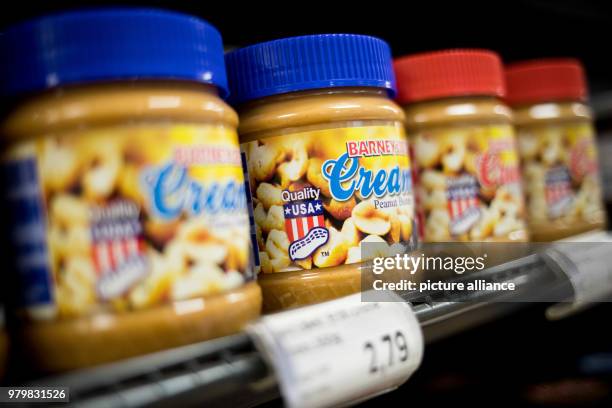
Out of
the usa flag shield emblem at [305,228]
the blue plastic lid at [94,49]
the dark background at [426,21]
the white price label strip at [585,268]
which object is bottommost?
the white price label strip at [585,268]

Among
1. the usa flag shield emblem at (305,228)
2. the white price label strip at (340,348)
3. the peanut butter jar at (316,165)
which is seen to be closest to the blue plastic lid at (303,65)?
the peanut butter jar at (316,165)

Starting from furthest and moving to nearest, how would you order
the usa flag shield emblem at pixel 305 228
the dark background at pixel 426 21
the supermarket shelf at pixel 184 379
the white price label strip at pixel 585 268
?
the dark background at pixel 426 21, the white price label strip at pixel 585 268, the usa flag shield emblem at pixel 305 228, the supermarket shelf at pixel 184 379

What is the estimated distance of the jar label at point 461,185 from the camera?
93cm

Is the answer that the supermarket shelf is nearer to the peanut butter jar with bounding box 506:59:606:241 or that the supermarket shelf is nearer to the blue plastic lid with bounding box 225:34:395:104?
the blue plastic lid with bounding box 225:34:395:104

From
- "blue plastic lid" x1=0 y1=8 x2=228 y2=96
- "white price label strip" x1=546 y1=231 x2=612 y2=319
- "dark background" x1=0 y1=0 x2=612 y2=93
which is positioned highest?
"dark background" x1=0 y1=0 x2=612 y2=93

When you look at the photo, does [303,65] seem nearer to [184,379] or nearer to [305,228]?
[305,228]

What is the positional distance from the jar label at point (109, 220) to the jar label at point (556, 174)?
72cm

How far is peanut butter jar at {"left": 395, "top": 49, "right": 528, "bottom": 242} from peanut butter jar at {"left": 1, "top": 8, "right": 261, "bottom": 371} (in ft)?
1.40

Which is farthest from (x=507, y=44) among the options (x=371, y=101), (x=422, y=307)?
(x=422, y=307)

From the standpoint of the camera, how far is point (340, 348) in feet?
1.93

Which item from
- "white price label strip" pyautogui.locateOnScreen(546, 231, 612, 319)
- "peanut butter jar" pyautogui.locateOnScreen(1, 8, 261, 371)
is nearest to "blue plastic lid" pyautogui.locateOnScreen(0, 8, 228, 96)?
"peanut butter jar" pyautogui.locateOnScreen(1, 8, 261, 371)

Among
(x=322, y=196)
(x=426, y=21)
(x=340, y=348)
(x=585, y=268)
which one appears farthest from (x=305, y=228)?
(x=426, y=21)

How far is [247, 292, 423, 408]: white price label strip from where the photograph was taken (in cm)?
55

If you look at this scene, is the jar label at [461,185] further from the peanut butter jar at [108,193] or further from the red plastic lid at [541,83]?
the peanut butter jar at [108,193]
